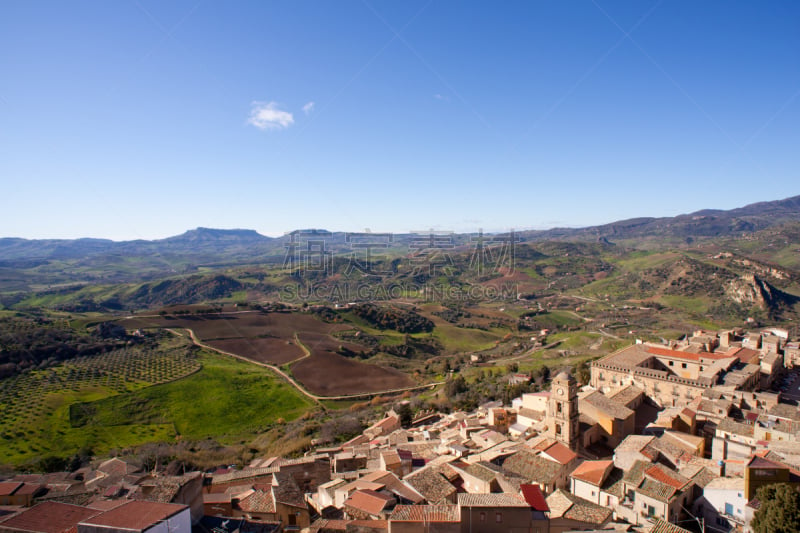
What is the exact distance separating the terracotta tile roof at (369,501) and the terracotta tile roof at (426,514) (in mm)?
834

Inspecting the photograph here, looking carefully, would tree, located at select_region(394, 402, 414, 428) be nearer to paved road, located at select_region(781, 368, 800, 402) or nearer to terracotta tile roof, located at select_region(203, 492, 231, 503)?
terracotta tile roof, located at select_region(203, 492, 231, 503)

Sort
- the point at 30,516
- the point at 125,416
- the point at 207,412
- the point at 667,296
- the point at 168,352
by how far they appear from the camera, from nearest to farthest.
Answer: the point at 30,516 → the point at 125,416 → the point at 207,412 → the point at 168,352 → the point at 667,296

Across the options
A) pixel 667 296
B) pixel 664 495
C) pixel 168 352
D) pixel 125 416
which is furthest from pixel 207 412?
pixel 667 296

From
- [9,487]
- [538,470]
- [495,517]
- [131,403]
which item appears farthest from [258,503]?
[131,403]

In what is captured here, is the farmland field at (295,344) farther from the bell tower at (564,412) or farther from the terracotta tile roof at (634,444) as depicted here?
the terracotta tile roof at (634,444)

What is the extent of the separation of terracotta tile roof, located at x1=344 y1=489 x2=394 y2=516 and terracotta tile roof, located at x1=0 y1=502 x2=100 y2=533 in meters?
6.91

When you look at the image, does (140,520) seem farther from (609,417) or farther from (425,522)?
(609,417)

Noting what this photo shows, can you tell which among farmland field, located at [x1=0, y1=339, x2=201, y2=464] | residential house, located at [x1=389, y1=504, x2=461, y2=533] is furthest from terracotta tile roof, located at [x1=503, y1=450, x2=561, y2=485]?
farmland field, located at [x1=0, y1=339, x2=201, y2=464]

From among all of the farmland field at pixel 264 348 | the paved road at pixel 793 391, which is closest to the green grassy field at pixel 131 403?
the farmland field at pixel 264 348

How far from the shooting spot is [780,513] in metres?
11.4

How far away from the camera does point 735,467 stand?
1653 cm

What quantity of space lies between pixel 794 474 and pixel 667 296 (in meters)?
96.4

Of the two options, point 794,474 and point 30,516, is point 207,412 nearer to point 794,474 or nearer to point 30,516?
point 30,516

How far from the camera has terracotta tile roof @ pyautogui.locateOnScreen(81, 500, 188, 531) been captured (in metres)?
9.51
